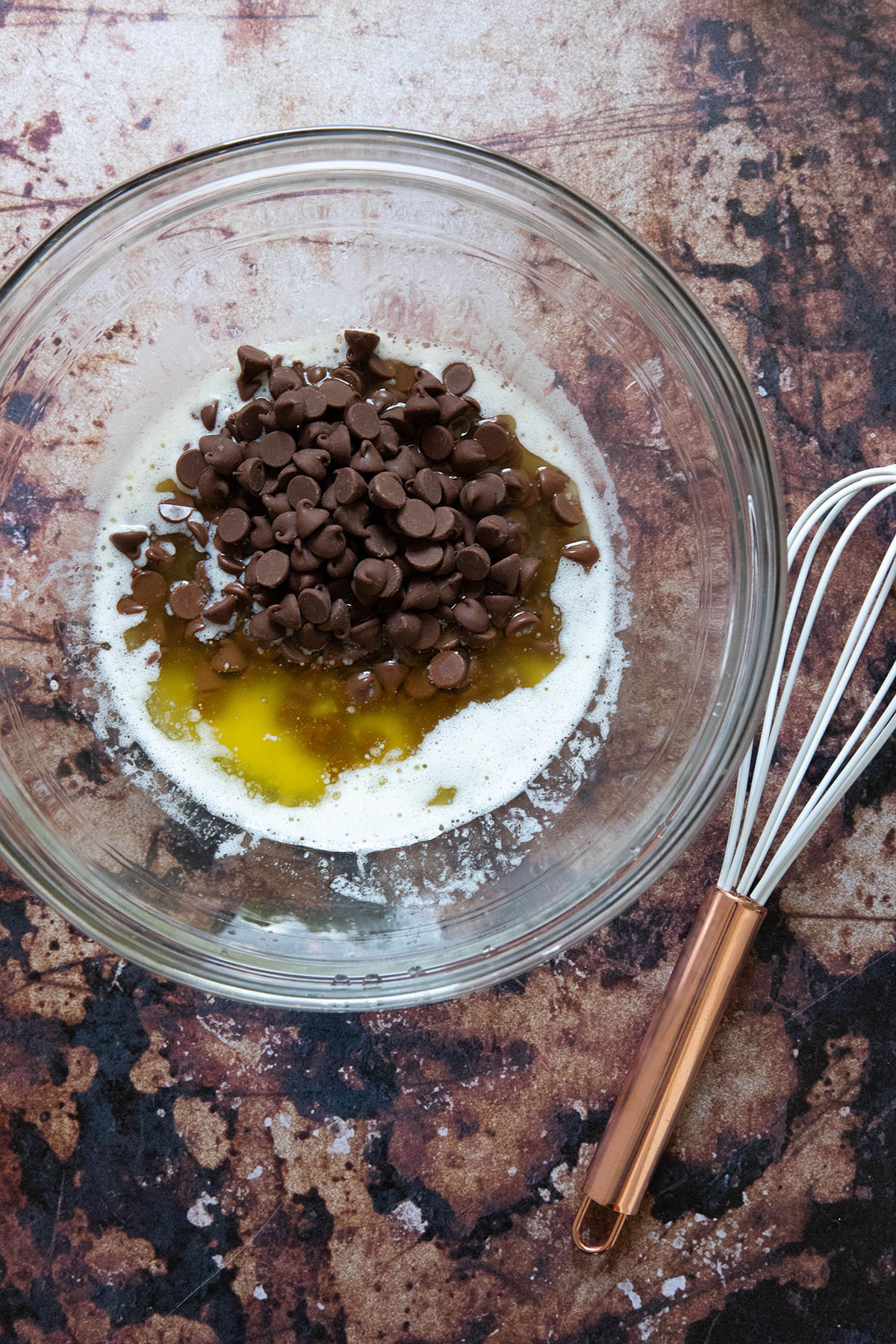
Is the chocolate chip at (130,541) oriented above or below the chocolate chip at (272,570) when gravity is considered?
above

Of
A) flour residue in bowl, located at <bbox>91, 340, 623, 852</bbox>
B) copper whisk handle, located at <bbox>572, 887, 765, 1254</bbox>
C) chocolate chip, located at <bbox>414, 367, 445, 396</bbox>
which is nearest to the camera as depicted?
copper whisk handle, located at <bbox>572, 887, 765, 1254</bbox>

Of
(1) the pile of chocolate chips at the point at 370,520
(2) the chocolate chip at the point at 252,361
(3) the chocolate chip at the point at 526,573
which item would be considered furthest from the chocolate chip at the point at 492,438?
(2) the chocolate chip at the point at 252,361

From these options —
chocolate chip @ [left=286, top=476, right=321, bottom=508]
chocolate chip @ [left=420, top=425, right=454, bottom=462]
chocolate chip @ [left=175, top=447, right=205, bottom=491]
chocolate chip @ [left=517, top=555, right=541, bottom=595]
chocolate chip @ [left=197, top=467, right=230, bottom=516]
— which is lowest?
chocolate chip @ [left=517, top=555, right=541, bottom=595]

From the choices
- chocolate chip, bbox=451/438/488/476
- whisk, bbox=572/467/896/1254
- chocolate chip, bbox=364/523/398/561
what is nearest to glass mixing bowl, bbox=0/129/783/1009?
whisk, bbox=572/467/896/1254

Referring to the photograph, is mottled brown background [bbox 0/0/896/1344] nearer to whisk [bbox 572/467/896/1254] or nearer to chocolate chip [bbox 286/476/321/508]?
whisk [bbox 572/467/896/1254]

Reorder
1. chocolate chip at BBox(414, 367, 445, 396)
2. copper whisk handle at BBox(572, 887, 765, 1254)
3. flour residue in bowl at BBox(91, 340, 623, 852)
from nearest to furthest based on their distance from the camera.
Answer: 1. copper whisk handle at BBox(572, 887, 765, 1254)
2. chocolate chip at BBox(414, 367, 445, 396)
3. flour residue in bowl at BBox(91, 340, 623, 852)

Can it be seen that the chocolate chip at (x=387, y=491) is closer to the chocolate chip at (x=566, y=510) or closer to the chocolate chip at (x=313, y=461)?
the chocolate chip at (x=313, y=461)
